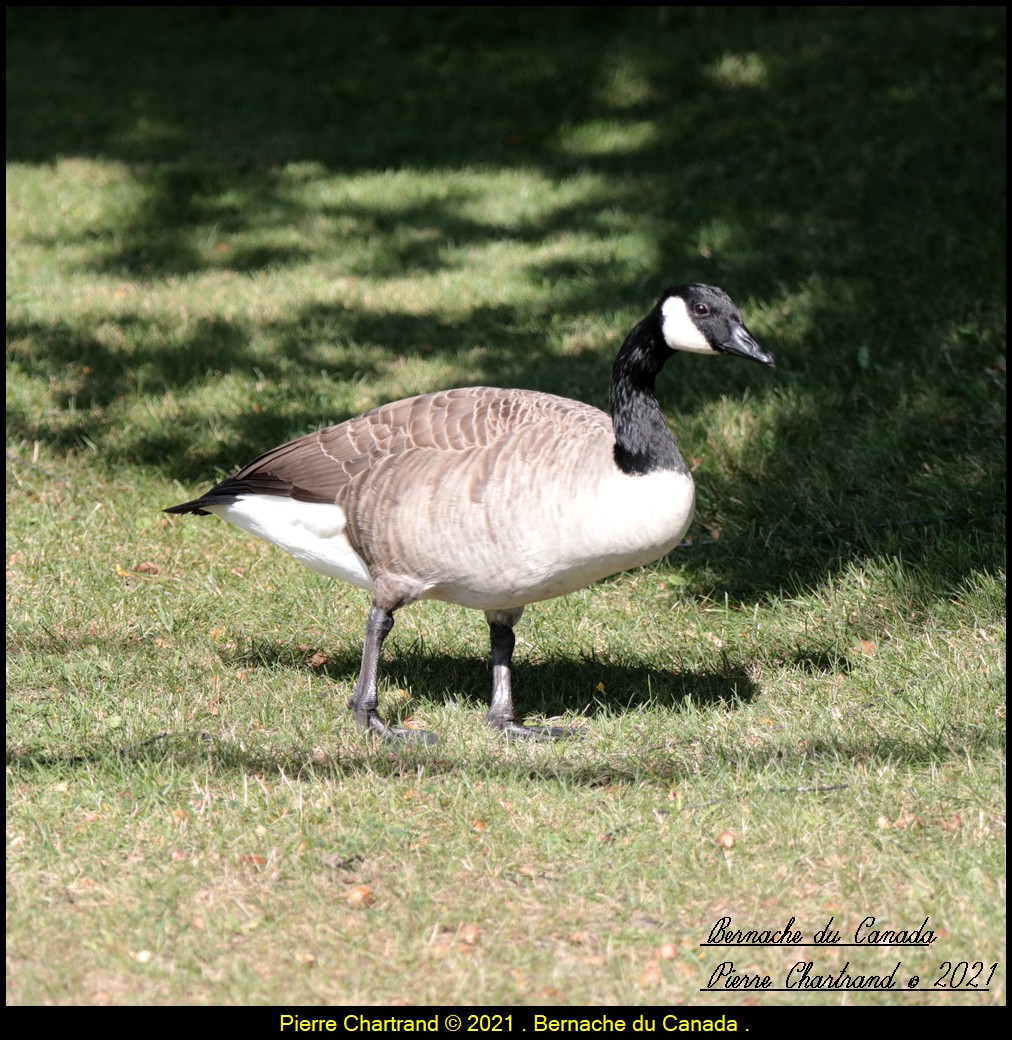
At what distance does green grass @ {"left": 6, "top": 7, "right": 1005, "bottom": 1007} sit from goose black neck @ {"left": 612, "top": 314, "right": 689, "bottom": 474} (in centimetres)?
101

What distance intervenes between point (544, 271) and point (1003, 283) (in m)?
2.99

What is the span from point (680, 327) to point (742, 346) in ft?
0.70

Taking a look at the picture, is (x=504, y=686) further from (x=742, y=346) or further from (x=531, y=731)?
(x=742, y=346)

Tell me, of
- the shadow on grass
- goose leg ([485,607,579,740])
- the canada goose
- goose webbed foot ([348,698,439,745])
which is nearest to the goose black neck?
the canada goose

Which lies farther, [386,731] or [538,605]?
[538,605]

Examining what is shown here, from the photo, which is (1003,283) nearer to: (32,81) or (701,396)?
(701,396)

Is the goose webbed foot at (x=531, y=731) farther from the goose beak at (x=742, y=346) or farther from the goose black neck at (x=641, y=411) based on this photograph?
the goose beak at (x=742, y=346)

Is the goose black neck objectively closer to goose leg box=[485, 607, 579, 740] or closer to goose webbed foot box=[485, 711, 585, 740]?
goose leg box=[485, 607, 579, 740]

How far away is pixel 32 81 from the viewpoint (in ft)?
44.0

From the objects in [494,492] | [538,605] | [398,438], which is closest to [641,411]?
[494,492]

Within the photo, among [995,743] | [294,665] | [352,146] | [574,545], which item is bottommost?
[294,665]

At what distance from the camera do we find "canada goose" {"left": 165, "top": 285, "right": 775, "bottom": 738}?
4086mm

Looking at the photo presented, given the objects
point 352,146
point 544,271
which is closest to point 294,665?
point 544,271

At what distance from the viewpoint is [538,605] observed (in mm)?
5645
